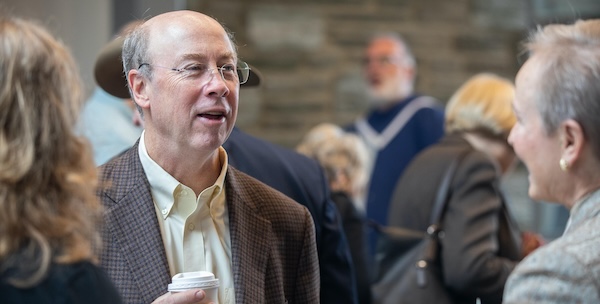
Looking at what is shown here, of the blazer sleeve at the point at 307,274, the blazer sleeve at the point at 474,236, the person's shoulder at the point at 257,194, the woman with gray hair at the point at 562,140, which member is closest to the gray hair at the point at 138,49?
the person's shoulder at the point at 257,194

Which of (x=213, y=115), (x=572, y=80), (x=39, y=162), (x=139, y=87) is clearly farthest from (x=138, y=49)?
(x=572, y=80)

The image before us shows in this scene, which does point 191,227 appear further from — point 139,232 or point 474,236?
point 474,236

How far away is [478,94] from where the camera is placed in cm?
429

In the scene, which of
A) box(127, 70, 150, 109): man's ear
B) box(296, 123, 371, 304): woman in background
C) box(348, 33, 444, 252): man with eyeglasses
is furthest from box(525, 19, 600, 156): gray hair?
box(348, 33, 444, 252): man with eyeglasses

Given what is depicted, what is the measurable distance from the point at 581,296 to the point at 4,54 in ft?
3.86

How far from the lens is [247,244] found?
2334 mm

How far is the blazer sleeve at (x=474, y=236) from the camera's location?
3.81 meters

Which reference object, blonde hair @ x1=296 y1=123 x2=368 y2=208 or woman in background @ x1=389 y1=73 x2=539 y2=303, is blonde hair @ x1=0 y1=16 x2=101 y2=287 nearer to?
woman in background @ x1=389 y1=73 x2=539 y2=303

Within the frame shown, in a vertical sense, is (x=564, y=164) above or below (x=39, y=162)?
below

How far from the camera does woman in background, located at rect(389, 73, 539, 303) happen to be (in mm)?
3820

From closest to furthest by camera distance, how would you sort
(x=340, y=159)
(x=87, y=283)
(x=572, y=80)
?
(x=87, y=283) → (x=572, y=80) → (x=340, y=159)

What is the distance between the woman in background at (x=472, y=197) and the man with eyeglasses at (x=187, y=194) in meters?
1.52

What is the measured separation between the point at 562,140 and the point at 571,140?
20mm

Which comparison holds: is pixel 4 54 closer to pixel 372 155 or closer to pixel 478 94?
pixel 478 94
